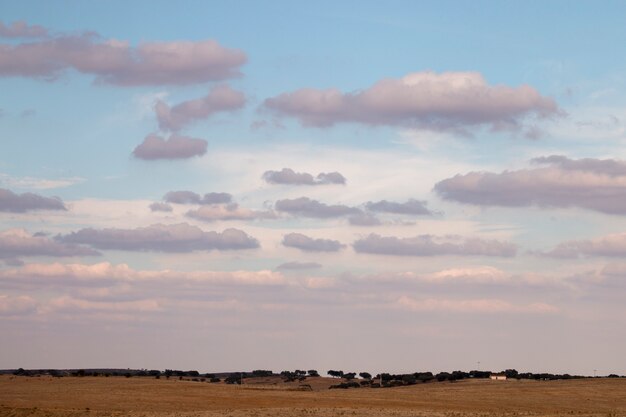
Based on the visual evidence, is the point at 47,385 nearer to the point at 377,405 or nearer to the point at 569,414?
the point at 377,405

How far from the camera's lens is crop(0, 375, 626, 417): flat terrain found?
102 meters

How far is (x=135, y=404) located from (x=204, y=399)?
41.0ft

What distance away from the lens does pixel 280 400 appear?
120750 millimetres

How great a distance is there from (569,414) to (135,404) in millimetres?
48678

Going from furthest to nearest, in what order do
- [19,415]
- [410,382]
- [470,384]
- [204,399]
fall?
1. [410,382]
2. [470,384]
3. [204,399]
4. [19,415]

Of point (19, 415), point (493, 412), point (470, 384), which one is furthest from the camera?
point (470, 384)

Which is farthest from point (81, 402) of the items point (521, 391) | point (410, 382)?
point (410, 382)

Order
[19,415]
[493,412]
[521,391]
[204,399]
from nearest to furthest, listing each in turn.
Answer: [19,415] → [493,412] → [204,399] → [521,391]

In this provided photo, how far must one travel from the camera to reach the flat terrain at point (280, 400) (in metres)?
102

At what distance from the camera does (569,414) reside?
10338cm

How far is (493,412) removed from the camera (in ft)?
352

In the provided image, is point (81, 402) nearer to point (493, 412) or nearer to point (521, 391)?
point (493, 412)

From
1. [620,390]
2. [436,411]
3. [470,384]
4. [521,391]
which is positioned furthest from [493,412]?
[470,384]

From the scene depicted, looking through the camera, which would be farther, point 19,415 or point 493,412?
point 493,412
